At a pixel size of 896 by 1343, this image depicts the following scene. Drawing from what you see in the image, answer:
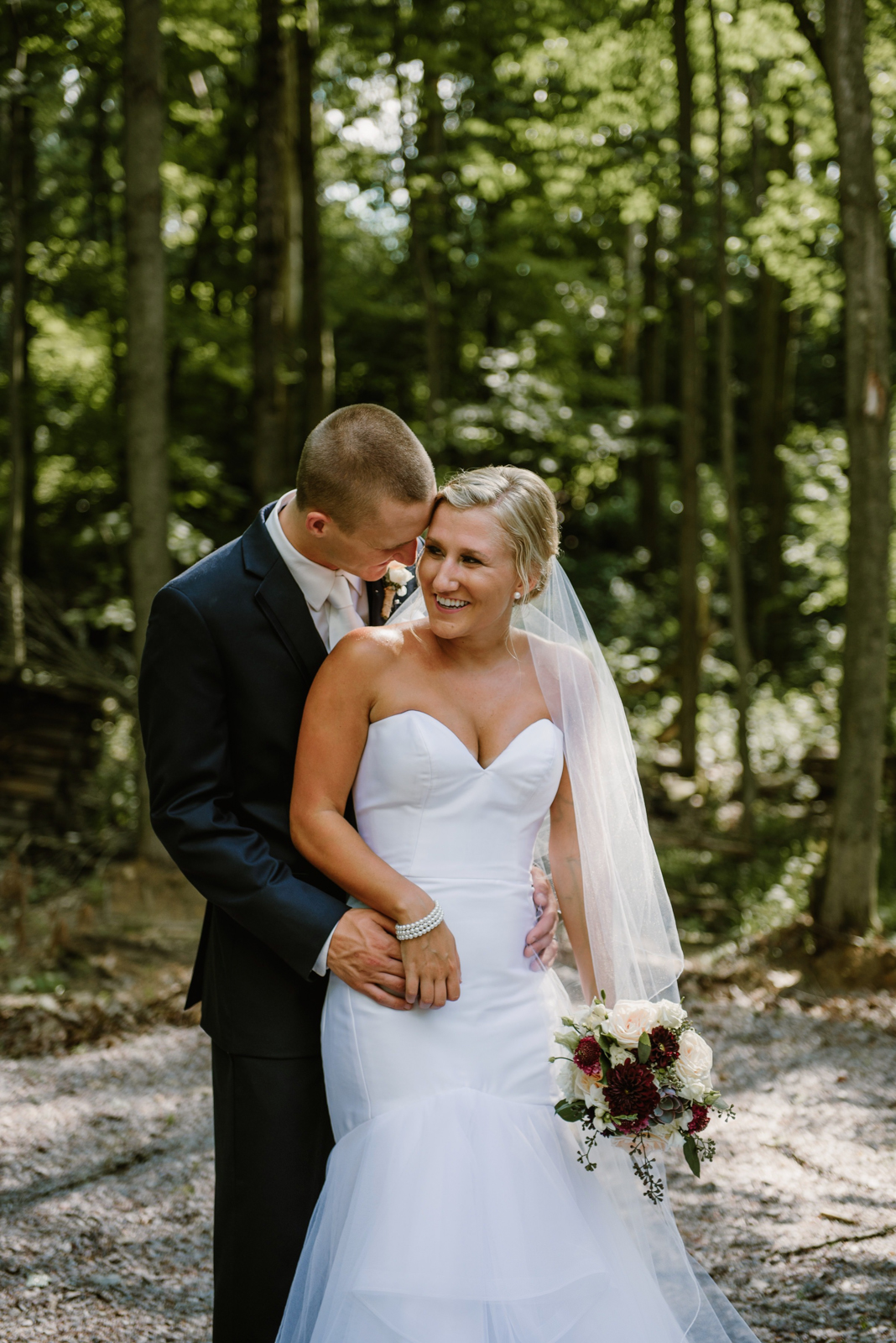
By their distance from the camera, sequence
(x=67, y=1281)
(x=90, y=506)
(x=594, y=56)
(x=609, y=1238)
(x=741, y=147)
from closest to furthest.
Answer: (x=609, y=1238) < (x=67, y=1281) < (x=594, y=56) < (x=90, y=506) < (x=741, y=147)

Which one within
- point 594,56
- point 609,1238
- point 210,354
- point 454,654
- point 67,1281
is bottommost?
point 67,1281

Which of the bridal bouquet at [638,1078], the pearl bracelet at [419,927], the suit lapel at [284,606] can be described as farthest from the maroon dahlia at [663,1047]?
the suit lapel at [284,606]

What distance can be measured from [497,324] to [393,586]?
15.1 m

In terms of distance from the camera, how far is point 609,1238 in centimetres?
230

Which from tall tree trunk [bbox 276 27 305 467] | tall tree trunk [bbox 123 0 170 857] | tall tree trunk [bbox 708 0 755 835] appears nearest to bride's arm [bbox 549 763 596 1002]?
tall tree trunk [bbox 123 0 170 857]

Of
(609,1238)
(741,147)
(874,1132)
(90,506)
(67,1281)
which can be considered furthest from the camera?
(741,147)

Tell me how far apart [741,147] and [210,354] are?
9.29 meters

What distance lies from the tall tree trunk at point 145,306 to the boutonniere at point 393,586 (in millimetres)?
5034

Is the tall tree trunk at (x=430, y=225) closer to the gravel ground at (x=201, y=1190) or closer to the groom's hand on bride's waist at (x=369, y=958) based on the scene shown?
the gravel ground at (x=201, y=1190)

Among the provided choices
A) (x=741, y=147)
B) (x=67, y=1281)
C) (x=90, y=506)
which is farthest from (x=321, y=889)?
(x=741, y=147)

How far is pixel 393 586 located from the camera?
9.66ft

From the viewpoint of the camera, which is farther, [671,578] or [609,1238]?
[671,578]

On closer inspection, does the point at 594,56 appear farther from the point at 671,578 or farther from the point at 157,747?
the point at 157,747

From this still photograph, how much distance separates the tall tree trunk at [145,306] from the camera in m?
7.51
